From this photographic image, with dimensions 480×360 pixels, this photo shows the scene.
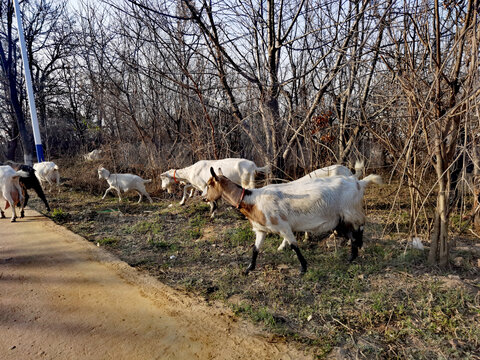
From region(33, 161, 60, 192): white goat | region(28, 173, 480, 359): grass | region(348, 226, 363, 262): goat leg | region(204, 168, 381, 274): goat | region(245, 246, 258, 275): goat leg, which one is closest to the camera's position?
region(28, 173, 480, 359): grass

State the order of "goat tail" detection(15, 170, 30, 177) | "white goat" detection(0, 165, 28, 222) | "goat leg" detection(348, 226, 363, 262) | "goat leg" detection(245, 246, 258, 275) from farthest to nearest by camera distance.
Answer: "goat tail" detection(15, 170, 30, 177) < "white goat" detection(0, 165, 28, 222) < "goat leg" detection(348, 226, 363, 262) < "goat leg" detection(245, 246, 258, 275)

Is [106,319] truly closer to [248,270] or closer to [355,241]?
[248,270]

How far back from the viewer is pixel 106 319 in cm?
341

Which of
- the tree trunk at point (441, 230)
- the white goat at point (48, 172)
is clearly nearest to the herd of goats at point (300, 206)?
the tree trunk at point (441, 230)

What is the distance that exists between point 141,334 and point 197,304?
736 millimetres

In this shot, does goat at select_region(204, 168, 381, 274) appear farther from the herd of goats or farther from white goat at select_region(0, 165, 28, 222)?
white goat at select_region(0, 165, 28, 222)

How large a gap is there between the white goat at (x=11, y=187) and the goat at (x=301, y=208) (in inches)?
241

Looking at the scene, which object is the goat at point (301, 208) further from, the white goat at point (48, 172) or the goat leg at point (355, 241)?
the white goat at point (48, 172)

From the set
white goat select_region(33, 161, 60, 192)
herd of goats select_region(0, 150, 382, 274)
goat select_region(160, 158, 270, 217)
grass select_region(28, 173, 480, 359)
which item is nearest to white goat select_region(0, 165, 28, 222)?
grass select_region(28, 173, 480, 359)

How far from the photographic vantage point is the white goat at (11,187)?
7.48 m

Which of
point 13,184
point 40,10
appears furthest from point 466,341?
point 40,10

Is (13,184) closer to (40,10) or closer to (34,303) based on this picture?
(34,303)

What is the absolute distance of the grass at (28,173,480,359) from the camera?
9.35 ft

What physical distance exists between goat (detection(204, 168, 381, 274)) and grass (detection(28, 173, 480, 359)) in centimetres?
38
